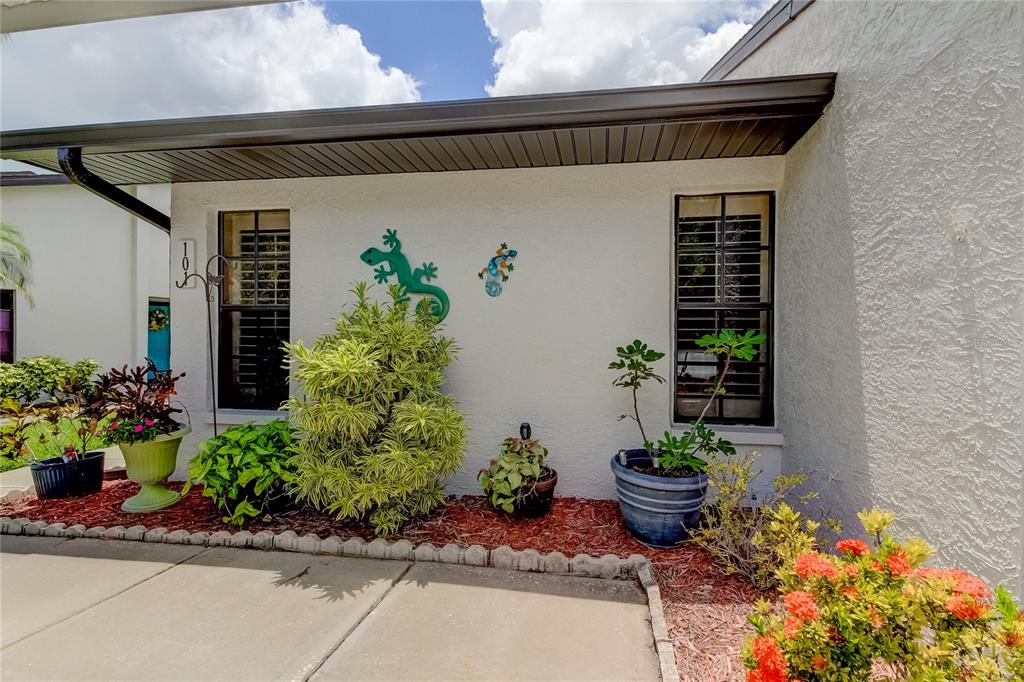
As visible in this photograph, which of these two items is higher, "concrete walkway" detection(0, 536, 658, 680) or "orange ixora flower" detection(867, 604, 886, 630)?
"orange ixora flower" detection(867, 604, 886, 630)

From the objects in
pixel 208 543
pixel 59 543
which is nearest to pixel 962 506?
pixel 208 543

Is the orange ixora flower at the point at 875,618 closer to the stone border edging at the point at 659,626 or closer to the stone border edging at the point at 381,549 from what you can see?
the stone border edging at the point at 659,626

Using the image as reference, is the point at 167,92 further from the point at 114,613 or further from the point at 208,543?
the point at 114,613

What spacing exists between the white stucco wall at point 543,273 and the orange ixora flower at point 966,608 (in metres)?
2.71

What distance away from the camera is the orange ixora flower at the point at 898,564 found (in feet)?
5.11

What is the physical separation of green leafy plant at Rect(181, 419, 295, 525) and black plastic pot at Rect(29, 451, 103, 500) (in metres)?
1.68

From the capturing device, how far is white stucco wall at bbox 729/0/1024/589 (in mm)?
1811

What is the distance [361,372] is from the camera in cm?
349

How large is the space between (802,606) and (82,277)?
12.7 m

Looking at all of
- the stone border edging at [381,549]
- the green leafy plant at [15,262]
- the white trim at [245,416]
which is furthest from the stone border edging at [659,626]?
the green leafy plant at [15,262]

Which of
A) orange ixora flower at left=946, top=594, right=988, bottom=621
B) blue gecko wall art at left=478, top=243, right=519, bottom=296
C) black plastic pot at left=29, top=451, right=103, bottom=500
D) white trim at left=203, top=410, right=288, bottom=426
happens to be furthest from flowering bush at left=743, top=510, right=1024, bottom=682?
black plastic pot at left=29, top=451, right=103, bottom=500

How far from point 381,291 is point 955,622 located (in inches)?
173

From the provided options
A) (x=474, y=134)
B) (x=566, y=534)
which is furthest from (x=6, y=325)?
(x=566, y=534)

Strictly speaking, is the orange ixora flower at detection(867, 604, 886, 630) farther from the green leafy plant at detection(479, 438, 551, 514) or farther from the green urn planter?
the green urn planter
